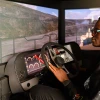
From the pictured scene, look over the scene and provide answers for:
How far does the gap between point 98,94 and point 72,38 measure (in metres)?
2.16

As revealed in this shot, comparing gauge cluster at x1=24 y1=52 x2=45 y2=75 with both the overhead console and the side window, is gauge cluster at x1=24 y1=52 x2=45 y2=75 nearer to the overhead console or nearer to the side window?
the overhead console

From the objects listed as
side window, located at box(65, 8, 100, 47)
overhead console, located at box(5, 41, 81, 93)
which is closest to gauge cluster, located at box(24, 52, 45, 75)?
overhead console, located at box(5, 41, 81, 93)

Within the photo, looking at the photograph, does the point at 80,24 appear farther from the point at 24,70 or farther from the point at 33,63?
the point at 24,70

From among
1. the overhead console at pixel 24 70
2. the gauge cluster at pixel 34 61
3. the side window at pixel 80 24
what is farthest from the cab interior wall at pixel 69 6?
the overhead console at pixel 24 70

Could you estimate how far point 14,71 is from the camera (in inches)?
70.0

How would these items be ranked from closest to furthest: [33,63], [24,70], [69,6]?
[24,70]
[33,63]
[69,6]

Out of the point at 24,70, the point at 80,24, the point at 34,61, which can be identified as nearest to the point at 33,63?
the point at 34,61

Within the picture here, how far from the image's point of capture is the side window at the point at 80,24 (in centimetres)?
321

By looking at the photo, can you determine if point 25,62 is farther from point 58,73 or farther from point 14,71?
point 58,73

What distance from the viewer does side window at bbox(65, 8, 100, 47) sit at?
3.21 meters

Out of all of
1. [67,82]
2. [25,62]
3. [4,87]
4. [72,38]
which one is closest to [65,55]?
[25,62]

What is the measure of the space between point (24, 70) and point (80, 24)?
1.81 metres

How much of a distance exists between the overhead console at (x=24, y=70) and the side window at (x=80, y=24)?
1.28 metres

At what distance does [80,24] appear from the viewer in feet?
10.8
